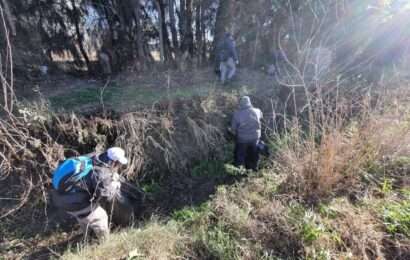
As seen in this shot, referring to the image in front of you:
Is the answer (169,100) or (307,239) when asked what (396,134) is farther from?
(169,100)

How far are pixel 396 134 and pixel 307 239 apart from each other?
1.96m

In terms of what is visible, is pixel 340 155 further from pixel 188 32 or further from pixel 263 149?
pixel 188 32

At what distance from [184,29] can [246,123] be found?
4.83 metres

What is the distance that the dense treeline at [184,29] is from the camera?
5961 mm

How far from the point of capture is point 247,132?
3.80 meters

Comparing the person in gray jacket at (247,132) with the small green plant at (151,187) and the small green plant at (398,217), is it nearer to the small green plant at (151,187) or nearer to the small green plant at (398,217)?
the small green plant at (151,187)

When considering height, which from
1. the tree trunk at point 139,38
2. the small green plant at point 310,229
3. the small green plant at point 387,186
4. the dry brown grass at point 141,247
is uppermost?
the tree trunk at point 139,38

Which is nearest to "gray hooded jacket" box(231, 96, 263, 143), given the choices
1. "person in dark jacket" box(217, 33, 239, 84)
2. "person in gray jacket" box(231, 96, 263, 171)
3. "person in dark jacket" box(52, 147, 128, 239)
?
"person in gray jacket" box(231, 96, 263, 171)

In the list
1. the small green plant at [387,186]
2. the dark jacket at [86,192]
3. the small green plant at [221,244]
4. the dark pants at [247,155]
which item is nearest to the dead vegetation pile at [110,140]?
the dark pants at [247,155]

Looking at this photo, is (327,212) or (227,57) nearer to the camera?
(327,212)

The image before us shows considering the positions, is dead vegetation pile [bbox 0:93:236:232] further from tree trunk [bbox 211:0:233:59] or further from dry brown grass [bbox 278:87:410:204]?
tree trunk [bbox 211:0:233:59]

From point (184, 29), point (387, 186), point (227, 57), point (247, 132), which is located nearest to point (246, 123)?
point (247, 132)

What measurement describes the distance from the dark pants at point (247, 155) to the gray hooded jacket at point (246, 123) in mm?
132

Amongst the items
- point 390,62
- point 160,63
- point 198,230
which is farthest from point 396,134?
point 160,63
